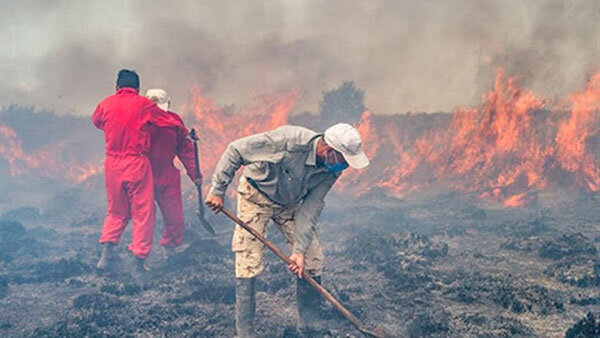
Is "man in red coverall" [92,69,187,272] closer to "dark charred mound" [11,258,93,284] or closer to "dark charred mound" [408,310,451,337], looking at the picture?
"dark charred mound" [11,258,93,284]

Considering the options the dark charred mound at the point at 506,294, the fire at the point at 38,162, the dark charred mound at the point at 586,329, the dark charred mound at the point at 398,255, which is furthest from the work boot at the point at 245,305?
the fire at the point at 38,162

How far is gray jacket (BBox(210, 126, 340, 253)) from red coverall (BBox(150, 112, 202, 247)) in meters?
3.29

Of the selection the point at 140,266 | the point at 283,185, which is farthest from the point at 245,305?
the point at 140,266

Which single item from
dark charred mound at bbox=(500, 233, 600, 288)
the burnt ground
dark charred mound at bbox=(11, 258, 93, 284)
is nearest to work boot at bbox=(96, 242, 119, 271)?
the burnt ground

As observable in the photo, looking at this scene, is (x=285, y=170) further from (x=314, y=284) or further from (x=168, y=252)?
(x=168, y=252)

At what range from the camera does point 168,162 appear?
766 cm

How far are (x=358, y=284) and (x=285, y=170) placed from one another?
340cm

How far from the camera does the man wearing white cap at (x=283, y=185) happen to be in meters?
4.25

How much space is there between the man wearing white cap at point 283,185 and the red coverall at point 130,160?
2963 mm

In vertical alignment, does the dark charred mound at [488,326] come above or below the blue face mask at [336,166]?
below

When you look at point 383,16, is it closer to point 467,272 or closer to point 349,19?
point 349,19

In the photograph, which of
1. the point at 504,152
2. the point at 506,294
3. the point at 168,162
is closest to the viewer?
the point at 506,294

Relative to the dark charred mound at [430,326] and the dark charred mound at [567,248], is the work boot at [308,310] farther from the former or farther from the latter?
the dark charred mound at [567,248]

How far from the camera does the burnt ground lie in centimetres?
537
